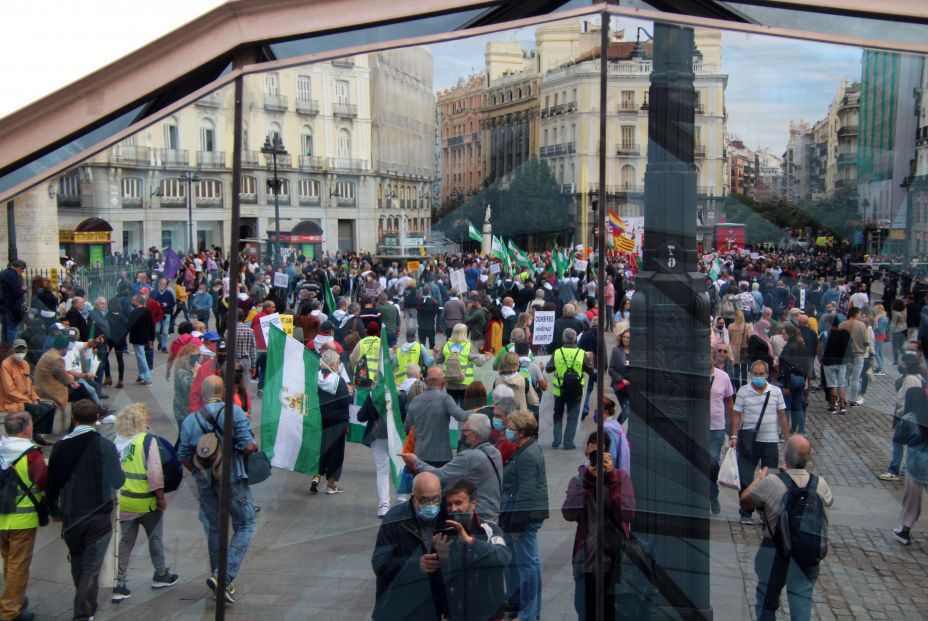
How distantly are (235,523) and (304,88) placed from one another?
1.63m

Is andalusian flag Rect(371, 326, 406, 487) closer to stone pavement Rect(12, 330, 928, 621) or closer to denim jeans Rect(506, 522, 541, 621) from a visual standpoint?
stone pavement Rect(12, 330, 928, 621)

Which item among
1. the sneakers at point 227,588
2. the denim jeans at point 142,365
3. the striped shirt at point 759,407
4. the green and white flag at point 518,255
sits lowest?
the sneakers at point 227,588

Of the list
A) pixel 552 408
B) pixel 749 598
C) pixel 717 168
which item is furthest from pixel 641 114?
pixel 749 598

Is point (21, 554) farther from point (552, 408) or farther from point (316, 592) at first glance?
point (552, 408)

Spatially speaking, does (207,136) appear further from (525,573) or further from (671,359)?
(525,573)

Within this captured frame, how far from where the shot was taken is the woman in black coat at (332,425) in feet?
12.9

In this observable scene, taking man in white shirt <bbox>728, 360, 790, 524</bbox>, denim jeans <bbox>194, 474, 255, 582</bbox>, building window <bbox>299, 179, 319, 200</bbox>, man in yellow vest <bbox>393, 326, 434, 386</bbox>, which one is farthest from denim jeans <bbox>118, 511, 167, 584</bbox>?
man in white shirt <bbox>728, 360, 790, 524</bbox>

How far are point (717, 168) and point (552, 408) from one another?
4.24 feet

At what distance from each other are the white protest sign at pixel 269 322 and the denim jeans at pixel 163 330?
0.36 meters

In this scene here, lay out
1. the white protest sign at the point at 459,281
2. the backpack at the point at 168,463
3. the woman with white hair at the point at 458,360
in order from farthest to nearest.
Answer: the woman with white hair at the point at 458,360, the backpack at the point at 168,463, the white protest sign at the point at 459,281

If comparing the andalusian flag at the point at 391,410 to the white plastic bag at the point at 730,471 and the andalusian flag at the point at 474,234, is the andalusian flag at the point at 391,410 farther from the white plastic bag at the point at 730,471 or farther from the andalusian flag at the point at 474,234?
the white plastic bag at the point at 730,471

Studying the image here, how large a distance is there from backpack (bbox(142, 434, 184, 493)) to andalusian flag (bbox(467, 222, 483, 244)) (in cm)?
161

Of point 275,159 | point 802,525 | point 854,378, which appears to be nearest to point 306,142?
point 275,159

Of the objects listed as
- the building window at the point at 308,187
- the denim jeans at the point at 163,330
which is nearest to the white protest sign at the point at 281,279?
the building window at the point at 308,187
